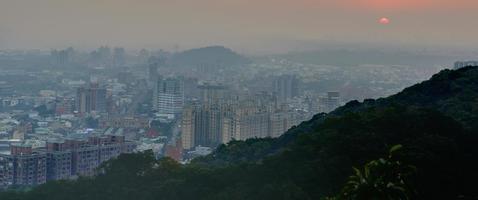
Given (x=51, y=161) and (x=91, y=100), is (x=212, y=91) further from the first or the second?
(x=51, y=161)

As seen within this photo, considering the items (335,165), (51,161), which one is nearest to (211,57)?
(51,161)

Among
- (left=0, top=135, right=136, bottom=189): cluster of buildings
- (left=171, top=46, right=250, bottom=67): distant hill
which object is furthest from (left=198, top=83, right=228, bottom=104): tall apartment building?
(left=0, top=135, right=136, bottom=189): cluster of buildings

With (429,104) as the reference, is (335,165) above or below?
below

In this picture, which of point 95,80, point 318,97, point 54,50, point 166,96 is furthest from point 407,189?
point 54,50

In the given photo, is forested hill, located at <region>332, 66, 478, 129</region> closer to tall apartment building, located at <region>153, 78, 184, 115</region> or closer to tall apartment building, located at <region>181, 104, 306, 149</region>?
tall apartment building, located at <region>181, 104, 306, 149</region>

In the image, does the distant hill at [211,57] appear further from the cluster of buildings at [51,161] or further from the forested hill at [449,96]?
the forested hill at [449,96]

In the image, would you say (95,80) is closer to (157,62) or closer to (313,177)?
(157,62)
